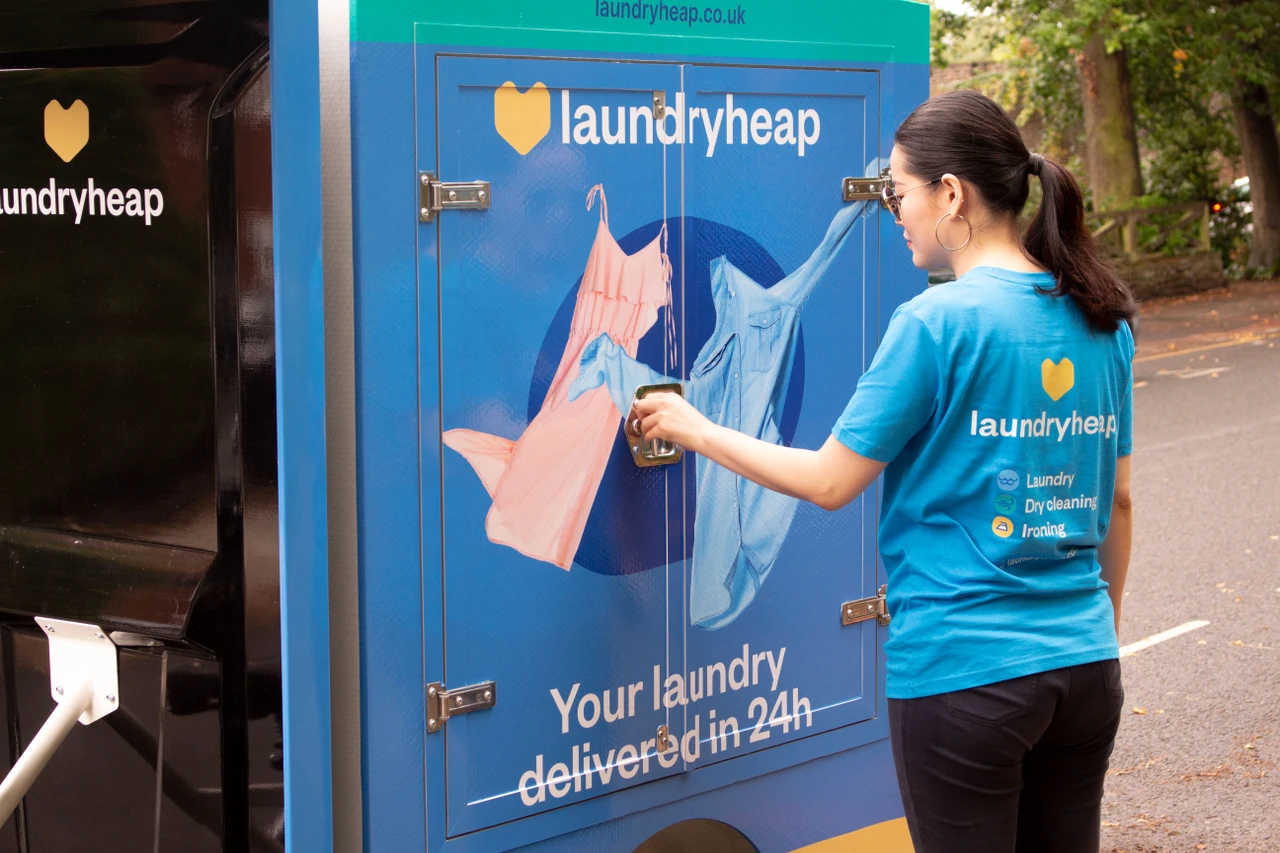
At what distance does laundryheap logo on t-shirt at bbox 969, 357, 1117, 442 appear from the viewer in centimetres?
192

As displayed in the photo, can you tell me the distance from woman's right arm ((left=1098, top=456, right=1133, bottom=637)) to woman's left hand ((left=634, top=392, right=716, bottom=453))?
2.18ft

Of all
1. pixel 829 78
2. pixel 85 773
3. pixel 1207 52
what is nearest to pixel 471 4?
pixel 829 78

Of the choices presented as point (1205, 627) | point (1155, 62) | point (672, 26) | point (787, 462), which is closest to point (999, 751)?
point (787, 462)

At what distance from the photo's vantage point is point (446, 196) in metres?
2.12

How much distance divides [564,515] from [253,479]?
0.53 metres

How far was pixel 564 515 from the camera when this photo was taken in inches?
91.5

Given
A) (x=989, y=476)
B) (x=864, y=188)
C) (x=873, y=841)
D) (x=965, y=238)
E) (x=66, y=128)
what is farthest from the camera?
(x=873, y=841)

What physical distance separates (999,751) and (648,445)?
0.80 metres

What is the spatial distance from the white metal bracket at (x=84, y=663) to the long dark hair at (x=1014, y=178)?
147cm

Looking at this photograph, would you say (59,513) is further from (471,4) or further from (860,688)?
(860,688)

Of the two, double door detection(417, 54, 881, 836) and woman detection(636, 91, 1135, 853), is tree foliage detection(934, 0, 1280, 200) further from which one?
woman detection(636, 91, 1135, 853)

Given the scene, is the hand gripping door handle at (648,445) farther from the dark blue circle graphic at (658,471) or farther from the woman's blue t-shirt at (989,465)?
the woman's blue t-shirt at (989,465)

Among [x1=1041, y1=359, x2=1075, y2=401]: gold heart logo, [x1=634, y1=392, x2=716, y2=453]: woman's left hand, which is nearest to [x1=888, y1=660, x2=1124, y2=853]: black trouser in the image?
[x1=1041, y1=359, x2=1075, y2=401]: gold heart logo

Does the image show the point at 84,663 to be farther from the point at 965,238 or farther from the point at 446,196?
the point at 965,238
